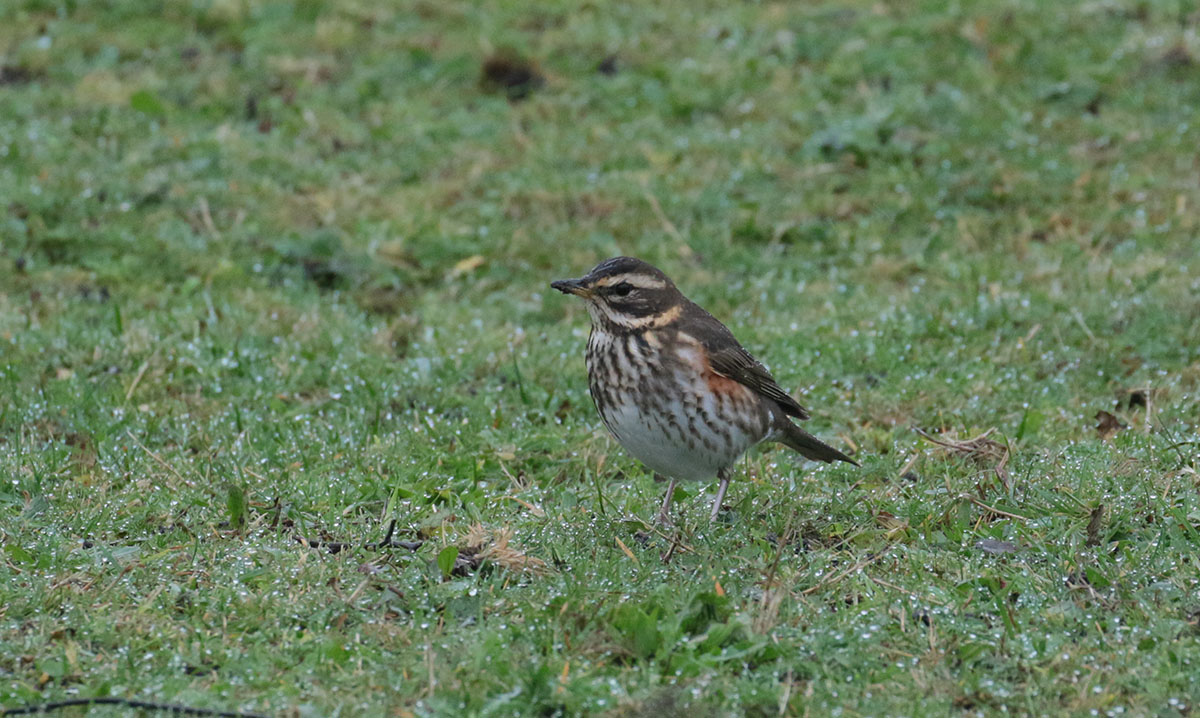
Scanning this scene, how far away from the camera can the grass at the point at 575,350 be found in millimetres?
4793

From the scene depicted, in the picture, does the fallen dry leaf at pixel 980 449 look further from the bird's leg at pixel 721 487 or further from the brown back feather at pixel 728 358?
the bird's leg at pixel 721 487

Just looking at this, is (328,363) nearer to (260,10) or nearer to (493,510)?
(493,510)

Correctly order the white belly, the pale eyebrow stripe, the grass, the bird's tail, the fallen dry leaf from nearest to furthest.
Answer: the grass, the white belly, the pale eyebrow stripe, the fallen dry leaf, the bird's tail

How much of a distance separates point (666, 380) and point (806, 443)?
1.01m

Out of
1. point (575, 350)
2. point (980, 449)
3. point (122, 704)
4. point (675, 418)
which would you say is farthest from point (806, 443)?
point (122, 704)

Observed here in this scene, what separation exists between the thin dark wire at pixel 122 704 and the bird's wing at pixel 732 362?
110 inches

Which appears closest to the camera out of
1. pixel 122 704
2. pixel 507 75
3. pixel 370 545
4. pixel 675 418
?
pixel 122 704

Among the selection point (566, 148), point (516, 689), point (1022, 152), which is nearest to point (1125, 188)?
point (1022, 152)

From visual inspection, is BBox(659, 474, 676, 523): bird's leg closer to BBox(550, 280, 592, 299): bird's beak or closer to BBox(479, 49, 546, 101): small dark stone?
BBox(550, 280, 592, 299): bird's beak

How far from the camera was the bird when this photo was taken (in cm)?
619

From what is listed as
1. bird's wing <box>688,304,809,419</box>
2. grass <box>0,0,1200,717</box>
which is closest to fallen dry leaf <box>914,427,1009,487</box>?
grass <box>0,0,1200,717</box>

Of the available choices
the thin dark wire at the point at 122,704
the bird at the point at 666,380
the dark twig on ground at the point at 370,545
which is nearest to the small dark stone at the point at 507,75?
the bird at the point at 666,380

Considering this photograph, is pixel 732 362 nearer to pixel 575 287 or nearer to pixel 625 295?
pixel 625 295

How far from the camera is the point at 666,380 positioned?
6.21 m
